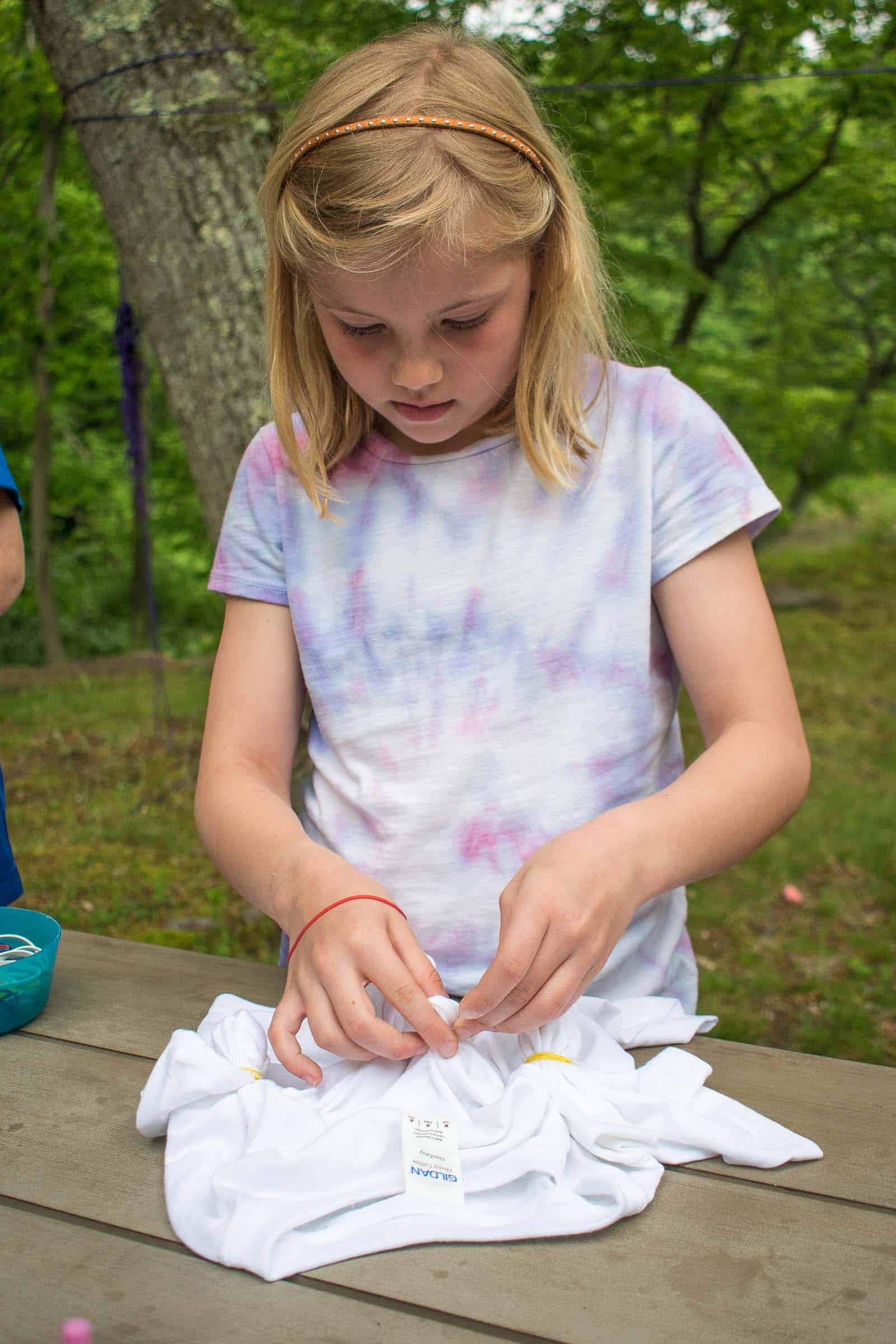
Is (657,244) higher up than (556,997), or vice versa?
(657,244)

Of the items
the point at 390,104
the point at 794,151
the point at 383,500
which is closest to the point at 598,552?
the point at 383,500

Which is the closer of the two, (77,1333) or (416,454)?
(77,1333)

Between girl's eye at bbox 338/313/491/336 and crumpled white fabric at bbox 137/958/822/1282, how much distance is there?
0.70 m

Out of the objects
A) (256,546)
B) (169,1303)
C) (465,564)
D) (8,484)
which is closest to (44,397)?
(8,484)

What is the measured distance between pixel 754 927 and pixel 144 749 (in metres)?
2.26

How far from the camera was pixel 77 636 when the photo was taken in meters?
10.1

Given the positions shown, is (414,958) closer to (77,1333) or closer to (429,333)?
(77,1333)

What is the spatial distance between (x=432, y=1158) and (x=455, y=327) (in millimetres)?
831

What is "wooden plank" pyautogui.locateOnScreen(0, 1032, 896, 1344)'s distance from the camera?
2.70 feet

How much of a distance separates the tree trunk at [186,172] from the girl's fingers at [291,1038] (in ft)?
4.74

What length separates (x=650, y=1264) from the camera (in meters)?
0.88

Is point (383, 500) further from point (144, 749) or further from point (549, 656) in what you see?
point (144, 749)

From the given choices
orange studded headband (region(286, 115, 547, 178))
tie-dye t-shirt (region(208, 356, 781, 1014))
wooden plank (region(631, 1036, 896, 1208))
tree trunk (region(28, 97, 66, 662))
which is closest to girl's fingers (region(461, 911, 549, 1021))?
wooden plank (region(631, 1036, 896, 1208))

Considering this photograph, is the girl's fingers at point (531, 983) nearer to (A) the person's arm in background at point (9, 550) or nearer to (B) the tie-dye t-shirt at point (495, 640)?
(B) the tie-dye t-shirt at point (495, 640)
